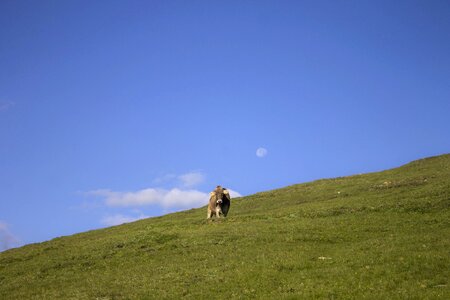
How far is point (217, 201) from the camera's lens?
47125 millimetres

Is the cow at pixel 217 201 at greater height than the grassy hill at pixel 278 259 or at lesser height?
greater

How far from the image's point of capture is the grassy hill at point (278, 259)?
2173cm

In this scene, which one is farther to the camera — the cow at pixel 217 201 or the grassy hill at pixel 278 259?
the cow at pixel 217 201

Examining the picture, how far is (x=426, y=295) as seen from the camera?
62.2 feet

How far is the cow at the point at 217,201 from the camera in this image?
47.5 meters

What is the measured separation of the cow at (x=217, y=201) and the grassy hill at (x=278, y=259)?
350 centimetres

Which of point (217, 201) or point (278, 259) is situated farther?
point (217, 201)

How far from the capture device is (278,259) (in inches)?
1046

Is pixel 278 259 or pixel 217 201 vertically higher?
pixel 217 201

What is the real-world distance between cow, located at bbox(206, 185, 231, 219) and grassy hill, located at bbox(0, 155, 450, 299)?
11.5 feet

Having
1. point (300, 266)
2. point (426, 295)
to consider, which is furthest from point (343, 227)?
point (426, 295)

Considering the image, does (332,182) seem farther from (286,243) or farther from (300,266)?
(300,266)

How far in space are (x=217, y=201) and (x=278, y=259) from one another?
2088 centimetres

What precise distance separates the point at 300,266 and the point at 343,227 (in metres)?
10.7
